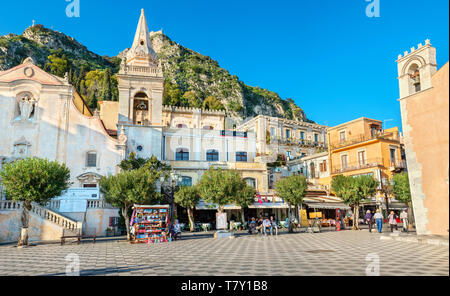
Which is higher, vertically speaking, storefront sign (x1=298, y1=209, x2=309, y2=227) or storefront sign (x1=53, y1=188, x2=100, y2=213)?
storefront sign (x1=53, y1=188, x2=100, y2=213)

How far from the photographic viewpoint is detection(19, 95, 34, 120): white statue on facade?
3147 cm

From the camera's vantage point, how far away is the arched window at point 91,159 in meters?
31.9

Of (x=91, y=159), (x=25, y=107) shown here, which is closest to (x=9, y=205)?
(x=91, y=159)

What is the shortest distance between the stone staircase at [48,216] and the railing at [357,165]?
29760 millimetres

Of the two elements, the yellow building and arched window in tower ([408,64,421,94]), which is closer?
arched window in tower ([408,64,421,94])

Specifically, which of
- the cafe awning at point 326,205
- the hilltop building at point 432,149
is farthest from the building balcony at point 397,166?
the hilltop building at point 432,149

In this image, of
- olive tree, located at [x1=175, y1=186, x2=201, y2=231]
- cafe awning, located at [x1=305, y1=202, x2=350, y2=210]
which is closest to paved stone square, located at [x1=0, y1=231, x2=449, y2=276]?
olive tree, located at [x1=175, y1=186, x2=201, y2=231]

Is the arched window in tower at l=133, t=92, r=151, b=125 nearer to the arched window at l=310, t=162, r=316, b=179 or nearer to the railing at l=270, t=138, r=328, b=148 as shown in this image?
the railing at l=270, t=138, r=328, b=148

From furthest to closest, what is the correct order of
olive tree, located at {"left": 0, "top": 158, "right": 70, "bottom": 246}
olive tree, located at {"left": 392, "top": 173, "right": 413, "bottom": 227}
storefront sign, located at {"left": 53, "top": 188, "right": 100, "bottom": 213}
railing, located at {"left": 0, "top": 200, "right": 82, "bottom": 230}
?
olive tree, located at {"left": 392, "top": 173, "right": 413, "bottom": 227} < storefront sign, located at {"left": 53, "top": 188, "right": 100, "bottom": 213} < railing, located at {"left": 0, "top": 200, "right": 82, "bottom": 230} < olive tree, located at {"left": 0, "top": 158, "right": 70, "bottom": 246}

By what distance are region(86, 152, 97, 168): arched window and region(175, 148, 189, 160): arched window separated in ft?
29.9

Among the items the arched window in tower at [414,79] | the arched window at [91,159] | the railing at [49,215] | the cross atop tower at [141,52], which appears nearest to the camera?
the arched window in tower at [414,79]

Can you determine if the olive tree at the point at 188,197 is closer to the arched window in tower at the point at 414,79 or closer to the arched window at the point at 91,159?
the arched window at the point at 91,159

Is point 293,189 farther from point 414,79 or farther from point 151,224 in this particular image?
point 414,79
